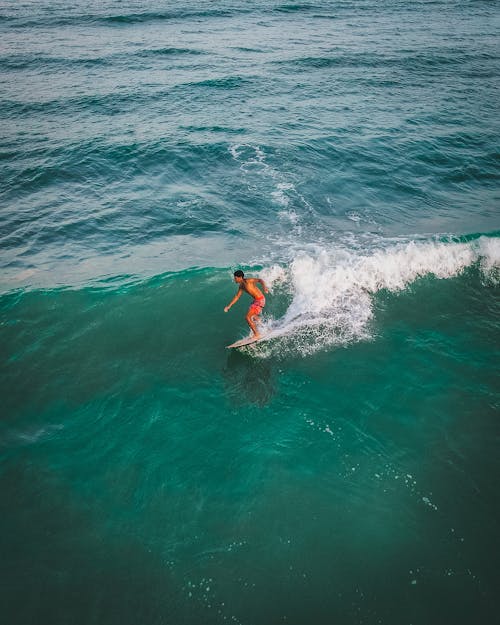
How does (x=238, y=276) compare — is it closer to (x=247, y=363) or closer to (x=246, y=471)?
(x=247, y=363)

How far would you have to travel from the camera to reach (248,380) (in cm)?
902

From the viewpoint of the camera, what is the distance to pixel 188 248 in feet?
45.3

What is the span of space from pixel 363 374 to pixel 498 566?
163 inches

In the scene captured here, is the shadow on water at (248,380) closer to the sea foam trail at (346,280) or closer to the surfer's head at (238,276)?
the sea foam trail at (346,280)

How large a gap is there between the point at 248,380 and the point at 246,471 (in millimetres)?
2239

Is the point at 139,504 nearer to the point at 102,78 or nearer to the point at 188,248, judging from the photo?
the point at 188,248

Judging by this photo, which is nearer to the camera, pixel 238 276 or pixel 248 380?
pixel 248 380

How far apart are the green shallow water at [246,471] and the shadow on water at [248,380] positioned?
1.5 inches

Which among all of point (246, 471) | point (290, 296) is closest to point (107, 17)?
point (290, 296)

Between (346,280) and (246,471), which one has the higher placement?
(346,280)

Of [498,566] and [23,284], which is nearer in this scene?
[498,566]

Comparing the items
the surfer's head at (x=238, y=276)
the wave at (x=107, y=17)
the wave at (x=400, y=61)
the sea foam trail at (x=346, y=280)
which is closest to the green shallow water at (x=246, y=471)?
the sea foam trail at (x=346, y=280)

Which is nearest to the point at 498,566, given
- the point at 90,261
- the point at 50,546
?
the point at 50,546

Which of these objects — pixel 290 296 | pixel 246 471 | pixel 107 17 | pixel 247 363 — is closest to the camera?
pixel 246 471
